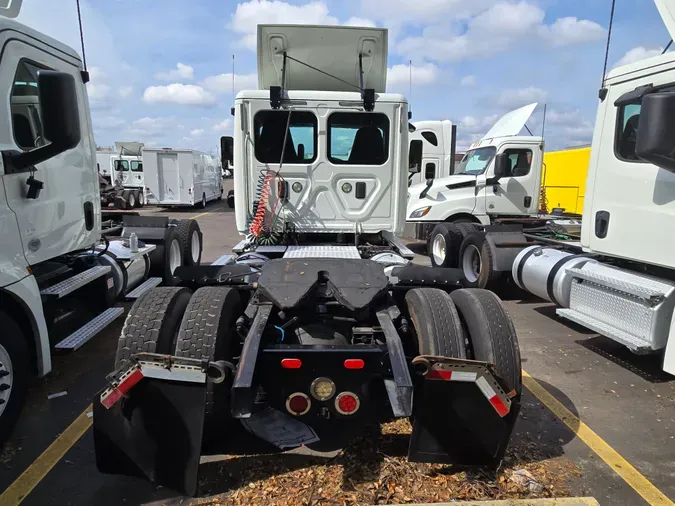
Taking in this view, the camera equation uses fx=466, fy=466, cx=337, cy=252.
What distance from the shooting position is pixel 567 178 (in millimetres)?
18438

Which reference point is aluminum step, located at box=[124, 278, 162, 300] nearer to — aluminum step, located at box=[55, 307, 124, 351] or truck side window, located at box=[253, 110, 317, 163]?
aluminum step, located at box=[55, 307, 124, 351]

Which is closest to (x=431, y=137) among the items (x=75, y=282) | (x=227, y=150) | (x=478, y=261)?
(x=478, y=261)

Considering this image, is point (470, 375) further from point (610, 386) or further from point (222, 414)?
point (610, 386)

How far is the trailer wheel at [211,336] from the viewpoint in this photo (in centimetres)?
281

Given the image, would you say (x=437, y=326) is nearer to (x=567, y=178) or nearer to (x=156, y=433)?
(x=156, y=433)

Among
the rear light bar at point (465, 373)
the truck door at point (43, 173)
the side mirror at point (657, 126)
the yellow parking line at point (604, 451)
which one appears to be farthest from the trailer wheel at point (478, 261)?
the truck door at point (43, 173)

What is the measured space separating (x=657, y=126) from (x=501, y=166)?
5955 millimetres

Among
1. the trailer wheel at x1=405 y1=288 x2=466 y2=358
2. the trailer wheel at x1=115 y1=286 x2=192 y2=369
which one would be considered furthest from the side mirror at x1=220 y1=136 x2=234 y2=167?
the trailer wheel at x1=405 y1=288 x2=466 y2=358

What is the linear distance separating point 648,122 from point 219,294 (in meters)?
3.38

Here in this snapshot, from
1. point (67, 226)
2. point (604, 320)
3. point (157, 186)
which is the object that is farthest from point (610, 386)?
point (157, 186)

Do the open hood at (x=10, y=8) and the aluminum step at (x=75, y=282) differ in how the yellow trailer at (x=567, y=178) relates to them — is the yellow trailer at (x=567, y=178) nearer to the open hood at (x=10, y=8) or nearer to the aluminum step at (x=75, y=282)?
the aluminum step at (x=75, y=282)

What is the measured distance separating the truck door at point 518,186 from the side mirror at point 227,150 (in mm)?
6131

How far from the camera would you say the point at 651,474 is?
306 cm

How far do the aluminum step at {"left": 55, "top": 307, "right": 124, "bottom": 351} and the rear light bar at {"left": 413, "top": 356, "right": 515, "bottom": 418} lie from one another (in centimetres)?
304
